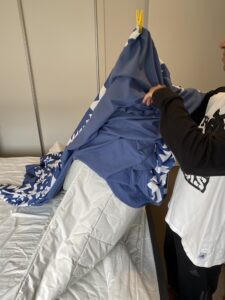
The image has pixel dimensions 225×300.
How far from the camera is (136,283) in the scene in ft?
2.71

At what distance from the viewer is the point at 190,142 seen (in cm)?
62

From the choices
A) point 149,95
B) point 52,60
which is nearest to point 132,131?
point 149,95

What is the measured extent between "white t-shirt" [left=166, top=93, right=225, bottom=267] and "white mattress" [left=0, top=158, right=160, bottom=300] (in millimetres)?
185

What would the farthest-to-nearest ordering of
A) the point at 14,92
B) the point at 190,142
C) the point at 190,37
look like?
the point at 14,92
the point at 190,37
the point at 190,142

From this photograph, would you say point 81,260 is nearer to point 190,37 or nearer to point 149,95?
point 149,95

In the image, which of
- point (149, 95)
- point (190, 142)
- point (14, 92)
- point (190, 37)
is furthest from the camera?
point (14, 92)

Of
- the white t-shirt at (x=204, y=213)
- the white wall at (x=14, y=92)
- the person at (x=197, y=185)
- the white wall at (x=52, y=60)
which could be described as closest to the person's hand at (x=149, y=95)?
the person at (x=197, y=185)

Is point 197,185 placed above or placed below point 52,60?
below

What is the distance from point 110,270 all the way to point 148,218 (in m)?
0.39

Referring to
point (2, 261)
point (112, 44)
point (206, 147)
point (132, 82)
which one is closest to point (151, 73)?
point (132, 82)

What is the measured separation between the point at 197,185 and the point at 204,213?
92 millimetres

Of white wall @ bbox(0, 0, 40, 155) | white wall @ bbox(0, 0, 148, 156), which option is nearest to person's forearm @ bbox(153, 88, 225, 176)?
white wall @ bbox(0, 0, 148, 156)

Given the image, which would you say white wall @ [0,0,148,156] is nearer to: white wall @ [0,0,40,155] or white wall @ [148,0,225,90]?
white wall @ [0,0,40,155]

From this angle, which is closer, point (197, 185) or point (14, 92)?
point (197, 185)
